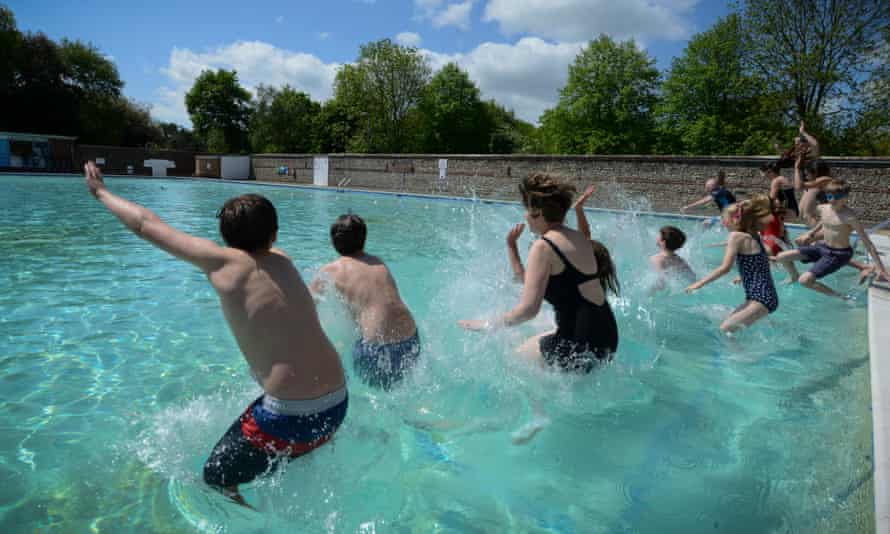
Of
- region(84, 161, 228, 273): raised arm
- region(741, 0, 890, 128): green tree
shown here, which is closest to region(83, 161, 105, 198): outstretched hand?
region(84, 161, 228, 273): raised arm

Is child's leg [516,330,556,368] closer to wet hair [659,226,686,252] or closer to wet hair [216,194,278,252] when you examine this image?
wet hair [216,194,278,252]

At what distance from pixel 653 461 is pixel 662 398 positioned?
40.2 inches

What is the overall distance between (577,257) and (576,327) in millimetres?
481

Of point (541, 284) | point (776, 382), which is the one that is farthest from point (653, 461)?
point (776, 382)

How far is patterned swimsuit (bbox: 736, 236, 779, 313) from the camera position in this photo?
4.73 m

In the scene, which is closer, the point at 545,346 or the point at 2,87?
the point at 545,346

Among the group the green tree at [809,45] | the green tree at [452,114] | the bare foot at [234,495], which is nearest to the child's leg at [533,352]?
the bare foot at [234,495]

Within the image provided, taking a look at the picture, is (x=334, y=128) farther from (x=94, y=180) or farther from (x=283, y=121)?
(x=94, y=180)

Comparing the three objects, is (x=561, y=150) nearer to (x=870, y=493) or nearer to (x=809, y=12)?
(x=809, y=12)

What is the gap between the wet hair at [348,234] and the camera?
3.20m

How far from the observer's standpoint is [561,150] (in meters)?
41.8

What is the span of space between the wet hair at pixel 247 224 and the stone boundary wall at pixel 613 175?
36.2ft

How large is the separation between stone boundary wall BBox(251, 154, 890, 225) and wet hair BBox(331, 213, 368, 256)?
390 inches

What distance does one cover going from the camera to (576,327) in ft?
10.3
